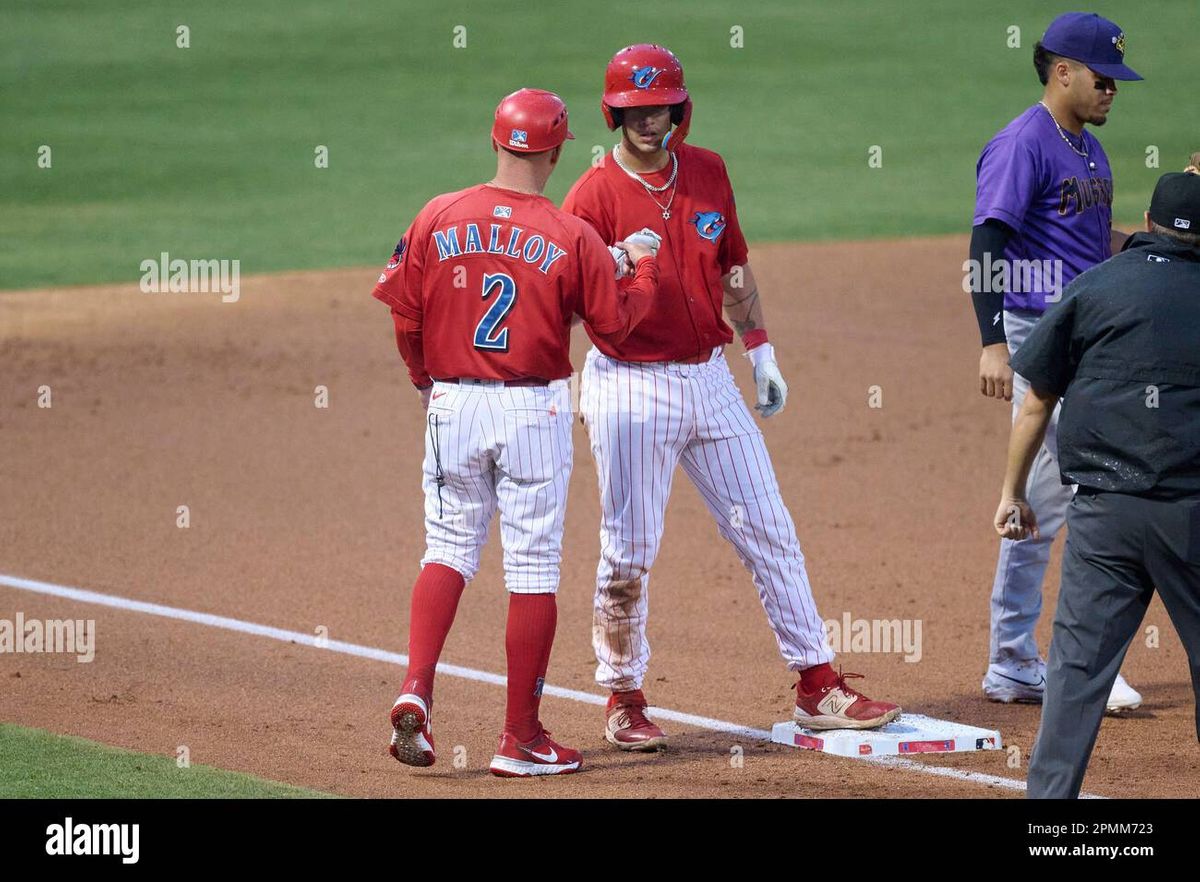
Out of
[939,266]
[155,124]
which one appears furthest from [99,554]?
[155,124]

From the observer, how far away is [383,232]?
57.0 feet

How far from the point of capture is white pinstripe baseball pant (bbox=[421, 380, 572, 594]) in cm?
518

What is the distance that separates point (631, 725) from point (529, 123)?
2065mm

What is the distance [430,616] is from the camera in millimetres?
5219

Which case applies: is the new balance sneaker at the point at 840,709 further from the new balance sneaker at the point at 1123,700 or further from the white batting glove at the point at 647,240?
the white batting glove at the point at 647,240

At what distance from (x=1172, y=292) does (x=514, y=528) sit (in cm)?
206

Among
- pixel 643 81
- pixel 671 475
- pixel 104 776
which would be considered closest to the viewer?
pixel 104 776

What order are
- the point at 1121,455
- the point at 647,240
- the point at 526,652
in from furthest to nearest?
the point at 647,240 < the point at 526,652 < the point at 1121,455

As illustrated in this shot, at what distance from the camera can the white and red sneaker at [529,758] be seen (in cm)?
529

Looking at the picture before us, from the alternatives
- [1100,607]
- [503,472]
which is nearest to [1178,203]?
[1100,607]

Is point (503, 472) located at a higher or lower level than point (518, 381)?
lower

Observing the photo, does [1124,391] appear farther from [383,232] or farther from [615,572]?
[383,232]

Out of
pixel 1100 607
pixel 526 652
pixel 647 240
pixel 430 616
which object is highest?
pixel 647 240

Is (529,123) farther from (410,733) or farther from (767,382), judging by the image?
(410,733)
